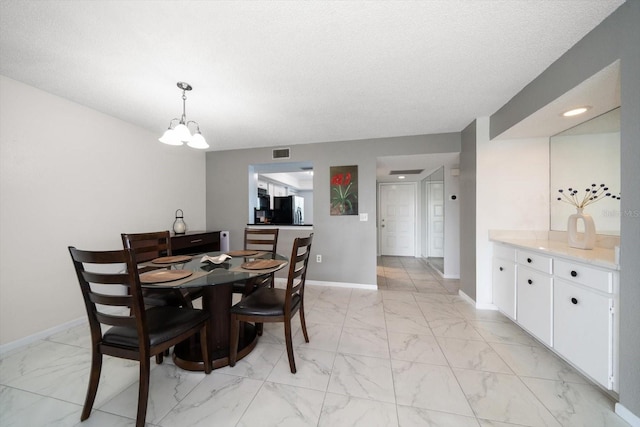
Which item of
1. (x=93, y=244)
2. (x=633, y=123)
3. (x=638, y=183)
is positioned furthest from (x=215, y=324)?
(x=633, y=123)

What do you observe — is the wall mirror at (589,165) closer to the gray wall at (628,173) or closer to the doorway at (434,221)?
the gray wall at (628,173)

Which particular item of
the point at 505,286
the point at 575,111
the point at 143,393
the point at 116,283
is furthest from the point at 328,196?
the point at 143,393

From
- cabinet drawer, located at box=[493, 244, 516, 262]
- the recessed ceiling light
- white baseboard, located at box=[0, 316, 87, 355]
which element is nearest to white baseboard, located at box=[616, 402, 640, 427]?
cabinet drawer, located at box=[493, 244, 516, 262]

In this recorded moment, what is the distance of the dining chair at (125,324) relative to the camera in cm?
111

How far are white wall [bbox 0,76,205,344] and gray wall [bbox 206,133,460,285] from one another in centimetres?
130

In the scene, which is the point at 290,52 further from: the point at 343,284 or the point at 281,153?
the point at 343,284

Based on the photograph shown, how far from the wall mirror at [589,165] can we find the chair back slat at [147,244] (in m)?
3.93

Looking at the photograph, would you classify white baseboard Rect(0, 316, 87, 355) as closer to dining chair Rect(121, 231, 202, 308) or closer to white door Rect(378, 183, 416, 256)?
dining chair Rect(121, 231, 202, 308)

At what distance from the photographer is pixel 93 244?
96.0 inches

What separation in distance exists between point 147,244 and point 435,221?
5.26m

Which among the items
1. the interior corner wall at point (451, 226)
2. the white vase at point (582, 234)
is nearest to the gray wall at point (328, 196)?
the interior corner wall at point (451, 226)

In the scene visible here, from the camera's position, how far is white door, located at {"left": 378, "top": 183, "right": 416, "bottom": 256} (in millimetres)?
5793

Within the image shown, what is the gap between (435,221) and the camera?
5.14 meters

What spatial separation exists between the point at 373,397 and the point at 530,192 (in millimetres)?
2700
